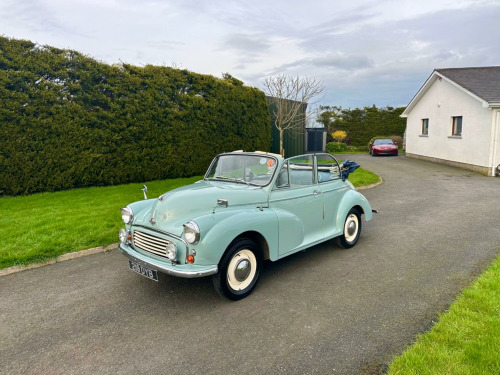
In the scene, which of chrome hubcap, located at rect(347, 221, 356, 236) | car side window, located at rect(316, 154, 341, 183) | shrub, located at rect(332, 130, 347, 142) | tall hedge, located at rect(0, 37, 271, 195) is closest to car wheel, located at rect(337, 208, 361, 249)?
chrome hubcap, located at rect(347, 221, 356, 236)

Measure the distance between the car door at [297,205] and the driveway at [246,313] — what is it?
1.66 feet

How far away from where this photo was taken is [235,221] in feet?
12.5

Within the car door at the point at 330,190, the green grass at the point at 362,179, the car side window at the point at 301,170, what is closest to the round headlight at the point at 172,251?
the car side window at the point at 301,170

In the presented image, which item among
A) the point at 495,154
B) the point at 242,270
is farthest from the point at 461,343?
the point at 495,154

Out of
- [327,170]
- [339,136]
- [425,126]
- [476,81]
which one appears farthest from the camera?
[339,136]

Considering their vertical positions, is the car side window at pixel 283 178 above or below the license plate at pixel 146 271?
above

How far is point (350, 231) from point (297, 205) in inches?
65.2

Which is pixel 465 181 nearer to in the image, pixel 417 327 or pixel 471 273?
pixel 471 273

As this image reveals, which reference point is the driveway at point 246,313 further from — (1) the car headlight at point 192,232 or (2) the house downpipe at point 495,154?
(2) the house downpipe at point 495,154

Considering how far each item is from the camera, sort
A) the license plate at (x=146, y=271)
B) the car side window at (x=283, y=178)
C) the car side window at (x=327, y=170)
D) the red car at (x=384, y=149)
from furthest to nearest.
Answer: the red car at (x=384, y=149) < the car side window at (x=327, y=170) < the car side window at (x=283, y=178) < the license plate at (x=146, y=271)

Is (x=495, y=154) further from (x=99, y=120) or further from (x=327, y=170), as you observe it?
(x=99, y=120)

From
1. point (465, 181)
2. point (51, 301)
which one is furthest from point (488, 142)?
point (51, 301)

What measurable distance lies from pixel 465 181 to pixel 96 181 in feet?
45.6

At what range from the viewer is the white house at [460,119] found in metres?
15.3
